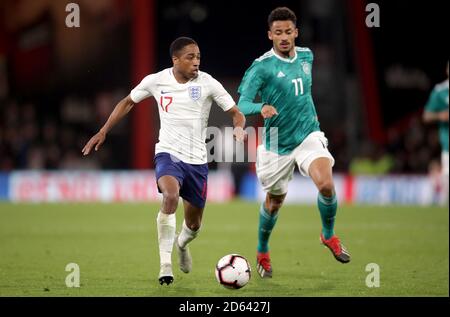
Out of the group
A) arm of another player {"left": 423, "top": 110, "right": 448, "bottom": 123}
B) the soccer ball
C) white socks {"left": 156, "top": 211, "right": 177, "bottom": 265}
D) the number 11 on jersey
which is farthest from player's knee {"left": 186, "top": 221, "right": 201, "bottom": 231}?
arm of another player {"left": 423, "top": 110, "right": 448, "bottom": 123}

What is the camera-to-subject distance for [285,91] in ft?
28.2

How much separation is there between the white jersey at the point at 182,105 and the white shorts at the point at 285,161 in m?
0.91

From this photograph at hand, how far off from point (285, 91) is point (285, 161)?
0.71 meters

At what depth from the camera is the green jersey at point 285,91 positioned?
336 inches

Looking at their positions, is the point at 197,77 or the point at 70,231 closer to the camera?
the point at 197,77

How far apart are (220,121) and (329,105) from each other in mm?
3609

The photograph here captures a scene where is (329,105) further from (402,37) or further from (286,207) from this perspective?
(286,207)

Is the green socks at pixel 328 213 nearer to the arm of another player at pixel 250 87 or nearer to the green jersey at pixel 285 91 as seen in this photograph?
the green jersey at pixel 285 91

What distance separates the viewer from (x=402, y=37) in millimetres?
28125

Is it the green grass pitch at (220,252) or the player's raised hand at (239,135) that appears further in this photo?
the green grass pitch at (220,252)

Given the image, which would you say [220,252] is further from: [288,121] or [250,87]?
[250,87]

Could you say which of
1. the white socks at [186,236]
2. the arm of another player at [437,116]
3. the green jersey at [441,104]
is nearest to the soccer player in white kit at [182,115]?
the white socks at [186,236]

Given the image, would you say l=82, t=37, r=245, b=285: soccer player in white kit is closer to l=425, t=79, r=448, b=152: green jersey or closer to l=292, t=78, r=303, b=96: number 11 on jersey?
l=292, t=78, r=303, b=96: number 11 on jersey
